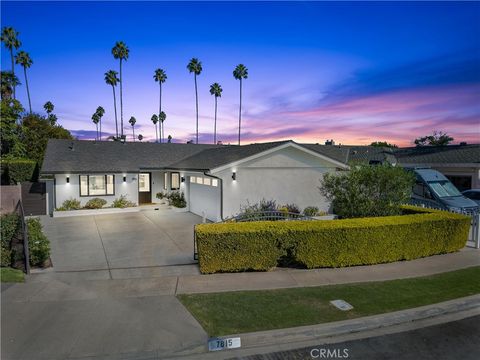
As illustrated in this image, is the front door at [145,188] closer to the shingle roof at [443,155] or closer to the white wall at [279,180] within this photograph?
the white wall at [279,180]

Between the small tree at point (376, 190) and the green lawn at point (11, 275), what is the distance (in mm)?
11881

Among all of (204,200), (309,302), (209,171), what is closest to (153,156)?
(204,200)

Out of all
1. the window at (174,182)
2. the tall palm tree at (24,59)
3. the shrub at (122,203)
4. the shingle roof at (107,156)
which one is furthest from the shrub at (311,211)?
the tall palm tree at (24,59)

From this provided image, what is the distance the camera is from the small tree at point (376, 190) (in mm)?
12719

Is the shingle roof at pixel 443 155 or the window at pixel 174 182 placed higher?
the shingle roof at pixel 443 155

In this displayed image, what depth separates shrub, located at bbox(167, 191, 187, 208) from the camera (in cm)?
2111

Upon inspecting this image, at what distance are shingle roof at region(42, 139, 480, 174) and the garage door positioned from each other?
1.03 m

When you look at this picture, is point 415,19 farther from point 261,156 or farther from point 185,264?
point 185,264

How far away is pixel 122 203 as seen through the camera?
20.7 m

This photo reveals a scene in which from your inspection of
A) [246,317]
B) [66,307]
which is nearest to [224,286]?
[246,317]

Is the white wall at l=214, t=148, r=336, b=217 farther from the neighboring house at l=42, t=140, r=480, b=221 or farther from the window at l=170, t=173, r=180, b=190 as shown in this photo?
the window at l=170, t=173, r=180, b=190

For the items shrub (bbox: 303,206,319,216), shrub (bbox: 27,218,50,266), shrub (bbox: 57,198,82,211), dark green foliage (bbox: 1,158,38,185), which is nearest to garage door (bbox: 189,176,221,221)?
shrub (bbox: 303,206,319,216)

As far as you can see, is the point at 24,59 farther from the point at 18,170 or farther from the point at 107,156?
the point at 107,156

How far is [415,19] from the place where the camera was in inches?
507
